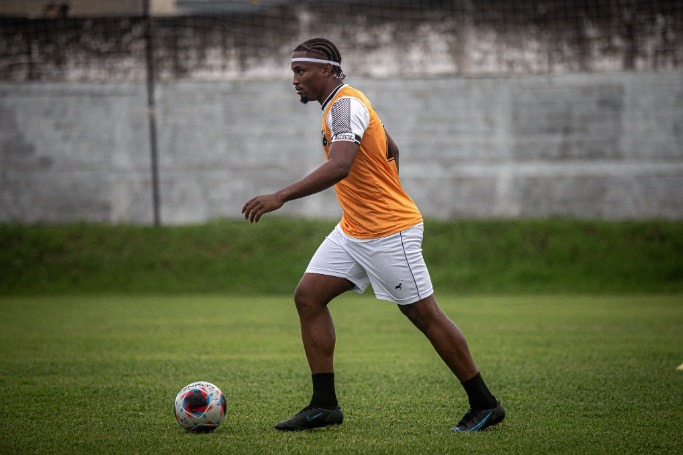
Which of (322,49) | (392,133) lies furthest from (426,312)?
(392,133)

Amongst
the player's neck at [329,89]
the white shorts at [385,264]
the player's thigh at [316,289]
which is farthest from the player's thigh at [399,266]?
the player's neck at [329,89]

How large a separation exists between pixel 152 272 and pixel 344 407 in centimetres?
1240

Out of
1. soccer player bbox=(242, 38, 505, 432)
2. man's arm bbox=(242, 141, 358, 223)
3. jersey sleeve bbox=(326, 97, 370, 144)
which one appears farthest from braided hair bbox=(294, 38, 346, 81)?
man's arm bbox=(242, 141, 358, 223)

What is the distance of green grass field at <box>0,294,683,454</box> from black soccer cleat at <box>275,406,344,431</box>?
8 centimetres

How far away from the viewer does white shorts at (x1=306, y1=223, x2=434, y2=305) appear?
580 cm

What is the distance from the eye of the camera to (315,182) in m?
5.46

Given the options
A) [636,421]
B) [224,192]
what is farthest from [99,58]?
[636,421]

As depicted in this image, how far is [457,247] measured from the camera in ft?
61.1

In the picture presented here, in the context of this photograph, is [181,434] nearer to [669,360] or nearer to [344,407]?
[344,407]

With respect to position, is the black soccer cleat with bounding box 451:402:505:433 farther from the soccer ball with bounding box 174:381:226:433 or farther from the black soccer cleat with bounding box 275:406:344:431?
the soccer ball with bounding box 174:381:226:433

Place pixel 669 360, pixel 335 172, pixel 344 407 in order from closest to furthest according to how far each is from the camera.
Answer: pixel 335 172 → pixel 344 407 → pixel 669 360

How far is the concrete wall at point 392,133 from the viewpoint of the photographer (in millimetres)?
19938

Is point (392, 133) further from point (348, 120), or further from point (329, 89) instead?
point (348, 120)

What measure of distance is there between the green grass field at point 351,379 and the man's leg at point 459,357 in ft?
0.43
